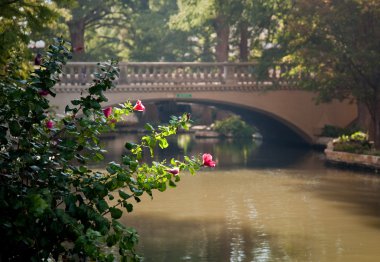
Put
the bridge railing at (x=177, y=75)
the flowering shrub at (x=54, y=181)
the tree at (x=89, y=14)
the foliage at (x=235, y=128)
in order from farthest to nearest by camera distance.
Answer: the foliage at (x=235, y=128)
the tree at (x=89, y=14)
the bridge railing at (x=177, y=75)
the flowering shrub at (x=54, y=181)

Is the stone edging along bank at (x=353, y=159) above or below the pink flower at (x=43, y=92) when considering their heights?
below

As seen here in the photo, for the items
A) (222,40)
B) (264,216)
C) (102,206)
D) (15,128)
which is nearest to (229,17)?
(222,40)

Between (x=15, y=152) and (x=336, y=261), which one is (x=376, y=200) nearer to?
(x=336, y=261)

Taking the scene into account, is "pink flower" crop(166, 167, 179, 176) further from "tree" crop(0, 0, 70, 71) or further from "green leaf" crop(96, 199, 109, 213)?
"tree" crop(0, 0, 70, 71)

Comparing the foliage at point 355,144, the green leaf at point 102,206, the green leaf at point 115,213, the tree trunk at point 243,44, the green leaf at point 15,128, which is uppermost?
the tree trunk at point 243,44

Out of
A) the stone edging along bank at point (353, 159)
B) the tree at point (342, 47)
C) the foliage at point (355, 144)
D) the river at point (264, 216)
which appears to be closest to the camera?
the river at point (264, 216)

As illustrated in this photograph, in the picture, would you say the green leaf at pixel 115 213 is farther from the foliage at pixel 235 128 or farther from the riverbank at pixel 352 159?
the foliage at pixel 235 128

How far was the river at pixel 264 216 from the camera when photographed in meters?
15.1

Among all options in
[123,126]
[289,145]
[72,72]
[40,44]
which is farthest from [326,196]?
[123,126]

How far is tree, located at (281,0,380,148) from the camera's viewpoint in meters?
31.7

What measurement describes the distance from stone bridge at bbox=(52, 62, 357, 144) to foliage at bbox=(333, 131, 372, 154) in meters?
5.76

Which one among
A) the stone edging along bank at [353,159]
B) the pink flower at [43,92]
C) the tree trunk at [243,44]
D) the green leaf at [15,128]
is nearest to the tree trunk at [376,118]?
the stone edging along bank at [353,159]

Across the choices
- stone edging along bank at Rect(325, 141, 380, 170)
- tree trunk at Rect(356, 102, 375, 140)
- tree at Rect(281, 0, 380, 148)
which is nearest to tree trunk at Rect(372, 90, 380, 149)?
tree at Rect(281, 0, 380, 148)

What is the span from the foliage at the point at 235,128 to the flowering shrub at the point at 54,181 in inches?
1713
